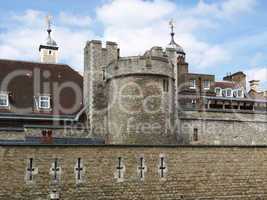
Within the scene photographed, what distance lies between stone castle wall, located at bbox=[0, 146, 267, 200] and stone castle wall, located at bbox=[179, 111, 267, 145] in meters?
9.07

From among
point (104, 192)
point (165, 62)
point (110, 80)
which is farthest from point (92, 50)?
point (104, 192)

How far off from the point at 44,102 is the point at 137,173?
40.4 feet

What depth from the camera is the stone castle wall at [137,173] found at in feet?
62.7

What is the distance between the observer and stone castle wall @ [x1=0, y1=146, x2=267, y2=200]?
752 inches

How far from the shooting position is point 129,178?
67.3ft

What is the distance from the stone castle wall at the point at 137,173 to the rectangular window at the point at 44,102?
11.6 m

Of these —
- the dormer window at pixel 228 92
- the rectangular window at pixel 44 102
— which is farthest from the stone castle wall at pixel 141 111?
the dormer window at pixel 228 92

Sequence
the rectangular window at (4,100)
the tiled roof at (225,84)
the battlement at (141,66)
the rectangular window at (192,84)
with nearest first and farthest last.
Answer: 1. the battlement at (141,66)
2. the rectangular window at (4,100)
3. the rectangular window at (192,84)
4. the tiled roof at (225,84)

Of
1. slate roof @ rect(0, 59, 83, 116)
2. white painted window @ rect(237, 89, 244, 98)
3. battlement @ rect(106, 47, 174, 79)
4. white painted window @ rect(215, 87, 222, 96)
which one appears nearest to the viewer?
battlement @ rect(106, 47, 174, 79)

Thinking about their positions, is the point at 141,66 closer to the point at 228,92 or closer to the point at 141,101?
the point at 141,101

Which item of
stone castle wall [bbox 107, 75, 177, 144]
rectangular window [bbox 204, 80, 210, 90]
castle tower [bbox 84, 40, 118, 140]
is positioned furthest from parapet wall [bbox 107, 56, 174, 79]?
rectangular window [bbox 204, 80, 210, 90]

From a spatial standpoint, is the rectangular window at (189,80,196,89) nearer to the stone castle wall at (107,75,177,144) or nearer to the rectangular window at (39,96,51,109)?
the stone castle wall at (107,75,177,144)

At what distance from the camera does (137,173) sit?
20.7 meters

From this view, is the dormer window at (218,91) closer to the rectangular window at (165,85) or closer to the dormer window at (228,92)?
the dormer window at (228,92)
